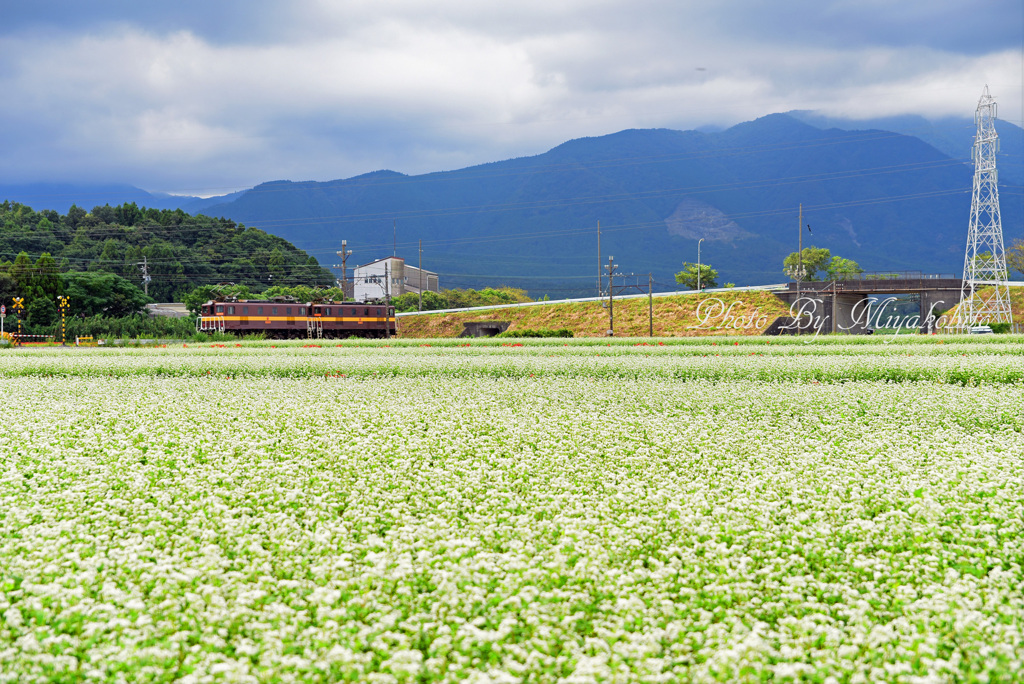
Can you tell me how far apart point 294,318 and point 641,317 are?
2933 centimetres

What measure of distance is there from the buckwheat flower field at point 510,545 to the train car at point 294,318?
133 ft

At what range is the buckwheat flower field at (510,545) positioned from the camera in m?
4.28

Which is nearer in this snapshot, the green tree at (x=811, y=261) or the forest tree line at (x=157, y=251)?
the forest tree line at (x=157, y=251)

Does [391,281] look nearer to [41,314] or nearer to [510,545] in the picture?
[41,314]

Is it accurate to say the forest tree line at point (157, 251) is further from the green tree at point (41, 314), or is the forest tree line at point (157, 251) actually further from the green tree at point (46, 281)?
the green tree at point (41, 314)

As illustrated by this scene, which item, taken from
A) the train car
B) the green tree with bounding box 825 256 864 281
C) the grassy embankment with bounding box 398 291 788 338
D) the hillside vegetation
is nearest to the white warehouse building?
the hillside vegetation

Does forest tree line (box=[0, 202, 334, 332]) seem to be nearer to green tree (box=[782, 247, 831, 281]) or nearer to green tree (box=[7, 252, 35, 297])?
green tree (box=[7, 252, 35, 297])

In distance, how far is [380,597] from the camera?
495 cm

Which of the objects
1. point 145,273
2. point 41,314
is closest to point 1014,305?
point 41,314

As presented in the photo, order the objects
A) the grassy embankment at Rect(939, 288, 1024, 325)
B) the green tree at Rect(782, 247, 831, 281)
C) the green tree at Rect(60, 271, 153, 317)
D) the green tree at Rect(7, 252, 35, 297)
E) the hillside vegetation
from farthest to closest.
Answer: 1. the green tree at Rect(782, 247, 831, 281)
2. the hillside vegetation
3. the green tree at Rect(60, 271, 153, 317)
4. the green tree at Rect(7, 252, 35, 297)
5. the grassy embankment at Rect(939, 288, 1024, 325)

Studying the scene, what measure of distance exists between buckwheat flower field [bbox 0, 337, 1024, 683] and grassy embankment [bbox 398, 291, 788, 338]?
162 feet

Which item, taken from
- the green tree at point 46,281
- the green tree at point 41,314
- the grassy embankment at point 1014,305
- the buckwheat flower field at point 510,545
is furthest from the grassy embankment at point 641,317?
the buckwheat flower field at point 510,545

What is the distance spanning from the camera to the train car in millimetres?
50594

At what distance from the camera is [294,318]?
5294cm
